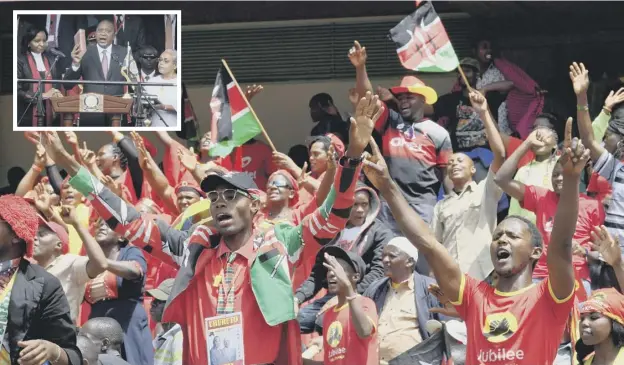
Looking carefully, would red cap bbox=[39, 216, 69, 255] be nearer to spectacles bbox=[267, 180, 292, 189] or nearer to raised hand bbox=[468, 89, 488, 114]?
spectacles bbox=[267, 180, 292, 189]

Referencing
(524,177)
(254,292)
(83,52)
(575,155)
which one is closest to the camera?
(575,155)

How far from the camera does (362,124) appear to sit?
7891 mm

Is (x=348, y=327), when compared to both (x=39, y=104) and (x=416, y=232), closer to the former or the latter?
(x=416, y=232)

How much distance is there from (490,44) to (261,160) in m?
2.39

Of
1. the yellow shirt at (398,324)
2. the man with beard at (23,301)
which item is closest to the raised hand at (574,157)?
the man with beard at (23,301)

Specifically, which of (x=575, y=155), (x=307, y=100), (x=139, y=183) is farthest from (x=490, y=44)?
(x=575, y=155)

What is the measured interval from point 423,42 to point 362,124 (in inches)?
174

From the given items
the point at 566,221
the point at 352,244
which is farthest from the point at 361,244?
the point at 566,221

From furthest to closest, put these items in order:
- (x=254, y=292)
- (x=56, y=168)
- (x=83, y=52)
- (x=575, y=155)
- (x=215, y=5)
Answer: (x=215, y=5), (x=56, y=168), (x=83, y=52), (x=254, y=292), (x=575, y=155)

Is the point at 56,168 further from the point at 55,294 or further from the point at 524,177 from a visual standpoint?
the point at 55,294

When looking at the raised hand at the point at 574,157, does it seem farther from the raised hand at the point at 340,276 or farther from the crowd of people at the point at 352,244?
the raised hand at the point at 340,276

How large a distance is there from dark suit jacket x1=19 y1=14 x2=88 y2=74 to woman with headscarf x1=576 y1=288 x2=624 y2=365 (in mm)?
4270

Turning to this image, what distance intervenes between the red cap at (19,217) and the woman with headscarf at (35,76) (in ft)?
9.33

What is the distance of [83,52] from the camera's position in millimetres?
10469
